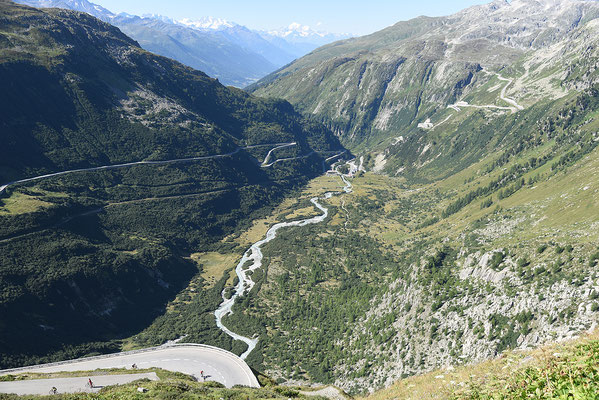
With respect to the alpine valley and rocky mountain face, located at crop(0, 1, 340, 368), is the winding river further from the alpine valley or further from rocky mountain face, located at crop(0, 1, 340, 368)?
rocky mountain face, located at crop(0, 1, 340, 368)

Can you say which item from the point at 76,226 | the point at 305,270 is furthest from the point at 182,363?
the point at 76,226

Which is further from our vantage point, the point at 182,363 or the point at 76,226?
the point at 76,226

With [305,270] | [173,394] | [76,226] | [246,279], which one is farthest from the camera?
[246,279]

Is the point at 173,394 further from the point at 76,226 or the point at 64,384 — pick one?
the point at 76,226

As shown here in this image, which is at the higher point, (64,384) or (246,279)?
(64,384)

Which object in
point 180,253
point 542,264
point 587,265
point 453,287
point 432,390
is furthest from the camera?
point 180,253

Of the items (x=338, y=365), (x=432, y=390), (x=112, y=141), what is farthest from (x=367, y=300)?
(x=112, y=141)

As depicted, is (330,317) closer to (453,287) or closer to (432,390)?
(453,287)
